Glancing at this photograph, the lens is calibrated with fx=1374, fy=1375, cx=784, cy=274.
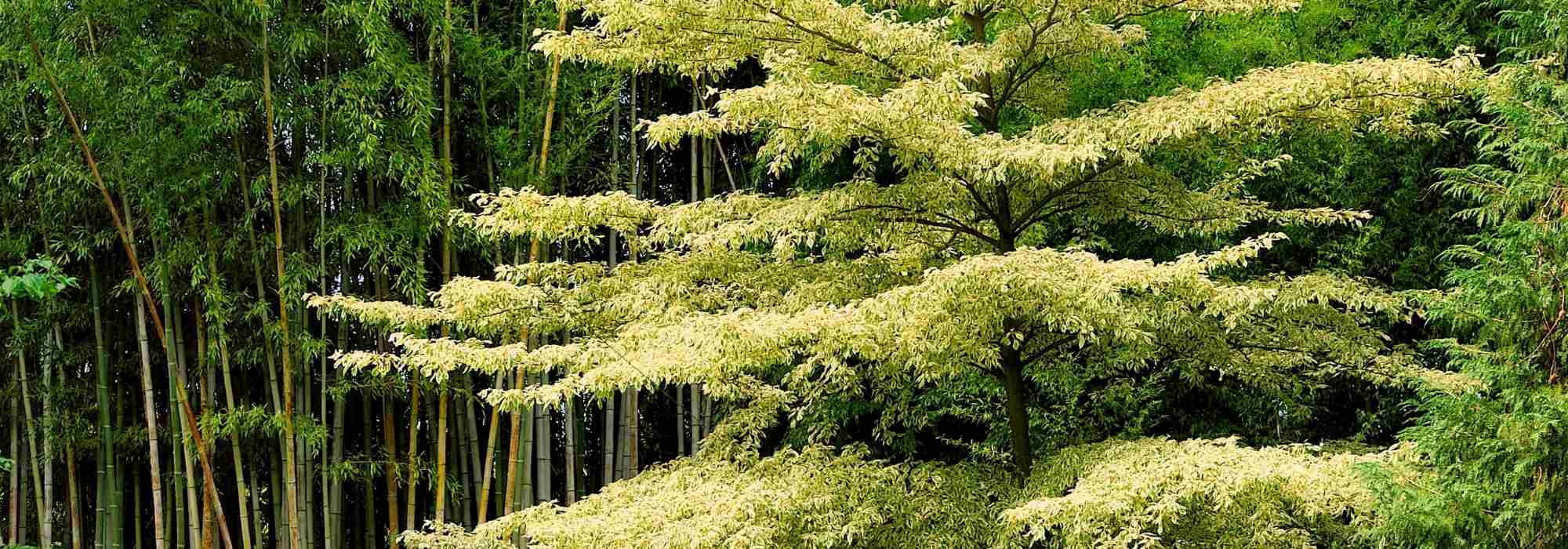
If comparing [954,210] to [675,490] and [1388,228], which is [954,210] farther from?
[1388,228]

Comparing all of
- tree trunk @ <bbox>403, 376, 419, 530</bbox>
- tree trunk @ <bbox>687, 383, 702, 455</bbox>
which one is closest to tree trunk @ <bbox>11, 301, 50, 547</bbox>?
tree trunk @ <bbox>403, 376, 419, 530</bbox>

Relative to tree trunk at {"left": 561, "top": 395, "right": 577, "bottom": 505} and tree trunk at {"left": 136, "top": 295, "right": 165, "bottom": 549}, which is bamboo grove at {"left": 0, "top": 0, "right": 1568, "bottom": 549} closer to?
tree trunk at {"left": 136, "top": 295, "right": 165, "bottom": 549}

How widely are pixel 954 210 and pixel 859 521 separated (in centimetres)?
→ 117

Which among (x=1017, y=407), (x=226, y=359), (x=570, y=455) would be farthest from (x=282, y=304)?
(x=1017, y=407)

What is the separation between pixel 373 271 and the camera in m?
6.17

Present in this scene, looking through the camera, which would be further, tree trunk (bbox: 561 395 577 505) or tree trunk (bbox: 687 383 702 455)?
tree trunk (bbox: 687 383 702 455)

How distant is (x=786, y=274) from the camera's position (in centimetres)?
498

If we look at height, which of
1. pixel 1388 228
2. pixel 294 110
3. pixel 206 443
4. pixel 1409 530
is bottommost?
pixel 206 443

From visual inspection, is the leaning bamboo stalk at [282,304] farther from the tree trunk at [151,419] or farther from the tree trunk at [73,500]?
the tree trunk at [73,500]

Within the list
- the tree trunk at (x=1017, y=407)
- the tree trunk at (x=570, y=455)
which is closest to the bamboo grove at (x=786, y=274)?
the tree trunk at (x=1017, y=407)

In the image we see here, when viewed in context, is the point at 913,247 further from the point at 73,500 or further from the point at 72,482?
the point at 73,500

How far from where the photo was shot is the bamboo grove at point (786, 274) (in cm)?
385

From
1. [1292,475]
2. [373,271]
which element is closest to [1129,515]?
[1292,475]

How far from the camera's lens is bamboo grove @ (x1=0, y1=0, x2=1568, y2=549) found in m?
3.85
